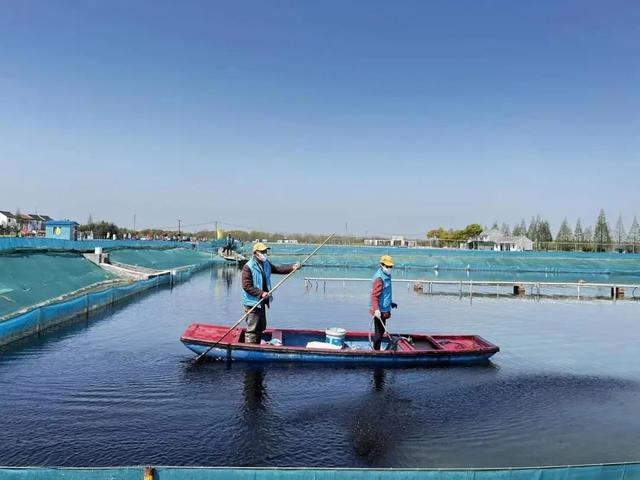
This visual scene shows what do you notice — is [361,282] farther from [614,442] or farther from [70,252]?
[614,442]

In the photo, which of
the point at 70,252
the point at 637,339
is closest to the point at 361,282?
the point at 70,252

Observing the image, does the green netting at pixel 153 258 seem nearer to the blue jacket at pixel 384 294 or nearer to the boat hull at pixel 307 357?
the boat hull at pixel 307 357

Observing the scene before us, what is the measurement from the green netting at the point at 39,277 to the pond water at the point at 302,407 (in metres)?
2.19

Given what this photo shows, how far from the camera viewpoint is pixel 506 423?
867cm

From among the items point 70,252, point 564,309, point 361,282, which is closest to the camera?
point 564,309

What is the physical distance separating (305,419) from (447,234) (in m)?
142

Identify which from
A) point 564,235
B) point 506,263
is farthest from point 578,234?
point 506,263

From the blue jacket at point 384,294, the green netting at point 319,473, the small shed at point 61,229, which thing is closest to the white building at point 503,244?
the small shed at point 61,229

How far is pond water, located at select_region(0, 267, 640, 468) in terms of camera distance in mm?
7062

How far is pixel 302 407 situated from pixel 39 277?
1588 cm

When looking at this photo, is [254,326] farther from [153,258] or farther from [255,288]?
[153,258]

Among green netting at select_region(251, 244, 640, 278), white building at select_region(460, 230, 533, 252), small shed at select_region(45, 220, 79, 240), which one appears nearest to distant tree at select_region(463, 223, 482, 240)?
white building at select_region(460, 230, 533, 252)

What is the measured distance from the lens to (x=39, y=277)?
66.4 feet

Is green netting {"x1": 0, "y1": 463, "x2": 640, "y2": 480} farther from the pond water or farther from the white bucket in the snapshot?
the white bucket
